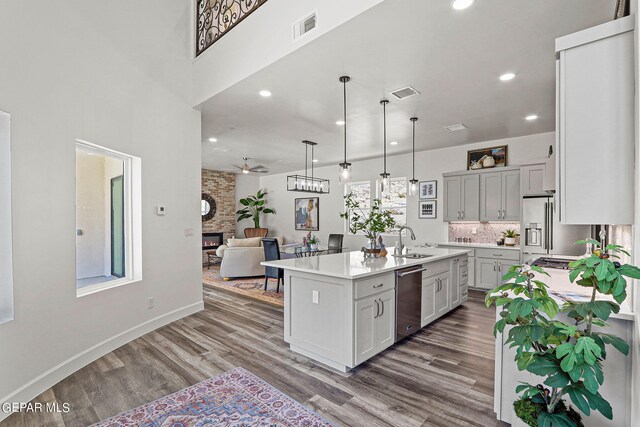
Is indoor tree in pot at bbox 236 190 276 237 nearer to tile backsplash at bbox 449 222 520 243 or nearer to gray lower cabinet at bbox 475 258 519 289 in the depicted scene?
tile backsplash at bbox 449 222 520 243

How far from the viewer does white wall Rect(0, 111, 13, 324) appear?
2.25 metres

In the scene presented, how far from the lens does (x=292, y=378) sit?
2689 mm

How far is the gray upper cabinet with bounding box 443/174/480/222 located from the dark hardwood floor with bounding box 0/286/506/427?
106 inches

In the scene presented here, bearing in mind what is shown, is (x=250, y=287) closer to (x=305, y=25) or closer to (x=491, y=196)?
(x=305, y=25)

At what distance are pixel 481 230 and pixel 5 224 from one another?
22.4 ft

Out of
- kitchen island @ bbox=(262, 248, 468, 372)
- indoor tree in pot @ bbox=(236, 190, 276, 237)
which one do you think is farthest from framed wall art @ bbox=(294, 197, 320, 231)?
kitchen island @ bbox=(262, 248, 468, 372)

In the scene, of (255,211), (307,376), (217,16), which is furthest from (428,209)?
(255,211)

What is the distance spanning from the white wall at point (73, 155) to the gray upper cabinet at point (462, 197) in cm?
484

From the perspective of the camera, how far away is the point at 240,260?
683cm

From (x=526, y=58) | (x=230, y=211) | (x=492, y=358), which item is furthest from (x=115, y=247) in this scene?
(x=230, y=211)

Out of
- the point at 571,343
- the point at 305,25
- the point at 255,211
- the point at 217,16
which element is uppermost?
the point at 217,16

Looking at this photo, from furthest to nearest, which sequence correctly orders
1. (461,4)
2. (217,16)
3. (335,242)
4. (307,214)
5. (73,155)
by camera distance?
(307,214) → (335,242) → (217,16) → (73,155) → (461,4)

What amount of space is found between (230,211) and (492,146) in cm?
810

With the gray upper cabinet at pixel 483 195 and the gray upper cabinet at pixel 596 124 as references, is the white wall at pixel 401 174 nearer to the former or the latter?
the gray upper cabinet at pixel 483 195
